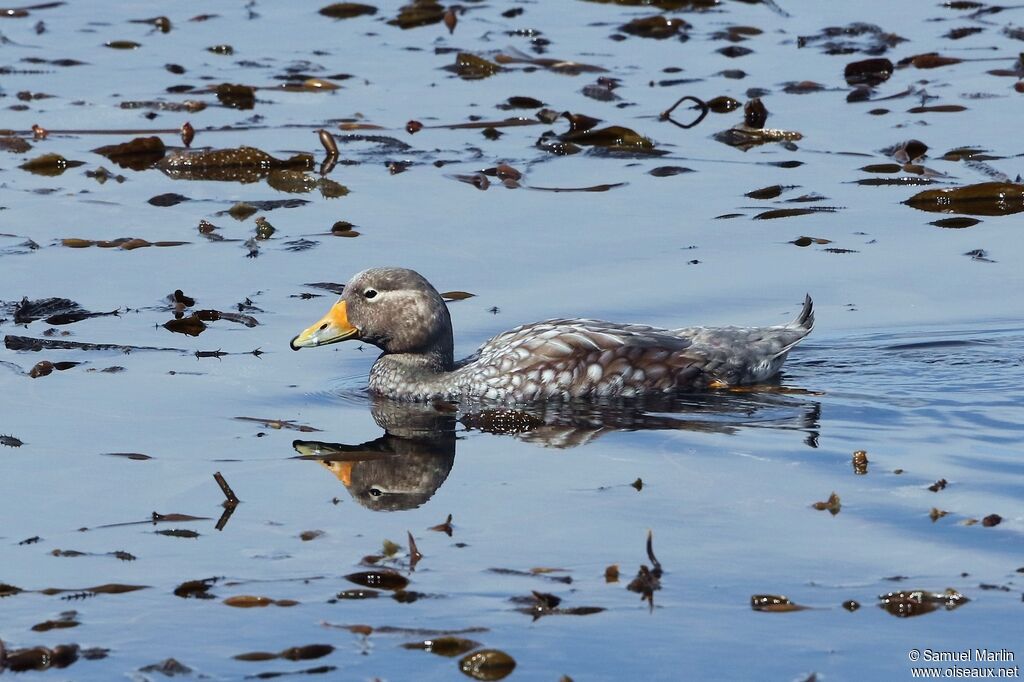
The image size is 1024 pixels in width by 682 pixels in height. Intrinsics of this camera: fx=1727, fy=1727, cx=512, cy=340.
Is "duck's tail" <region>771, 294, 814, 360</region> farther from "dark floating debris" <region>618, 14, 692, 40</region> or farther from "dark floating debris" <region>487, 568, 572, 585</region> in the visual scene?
"dark floating debris" <region>618, 14, 692, 40</region>

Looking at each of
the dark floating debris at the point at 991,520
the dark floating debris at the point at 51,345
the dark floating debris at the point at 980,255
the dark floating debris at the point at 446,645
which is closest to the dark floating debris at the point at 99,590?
the dark floating debris at the point at 446,645

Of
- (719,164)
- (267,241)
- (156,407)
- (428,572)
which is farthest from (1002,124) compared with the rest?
(428,572)

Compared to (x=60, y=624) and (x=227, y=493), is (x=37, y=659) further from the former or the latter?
(x=227, y=493)

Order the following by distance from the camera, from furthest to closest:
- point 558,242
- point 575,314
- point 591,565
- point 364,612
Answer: point 558,242 → point 575,314 → point 591,565 → point 364,612

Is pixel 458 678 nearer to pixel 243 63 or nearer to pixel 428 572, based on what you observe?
pixel 428 572

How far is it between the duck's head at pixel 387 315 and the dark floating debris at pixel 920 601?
13.3 ft

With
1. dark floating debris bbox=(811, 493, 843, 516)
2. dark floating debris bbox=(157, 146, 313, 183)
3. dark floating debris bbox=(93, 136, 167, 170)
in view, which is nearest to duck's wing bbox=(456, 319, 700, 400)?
dark floating debris bbox=(811, 493, 843, 516)

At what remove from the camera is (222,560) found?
655 cm

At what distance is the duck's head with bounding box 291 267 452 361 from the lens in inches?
369

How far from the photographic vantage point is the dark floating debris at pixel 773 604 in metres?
5.94

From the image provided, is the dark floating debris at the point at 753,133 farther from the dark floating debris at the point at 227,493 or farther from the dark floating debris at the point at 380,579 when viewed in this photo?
the dark floating debris at the point at 380,579

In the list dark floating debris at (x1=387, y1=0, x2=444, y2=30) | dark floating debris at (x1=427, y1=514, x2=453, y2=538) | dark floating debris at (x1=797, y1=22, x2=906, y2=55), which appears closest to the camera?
dark floating debris at (x1=427, y1=514, x2=453, y2=538)

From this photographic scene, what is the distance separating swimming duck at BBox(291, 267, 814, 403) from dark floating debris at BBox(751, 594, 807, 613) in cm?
330

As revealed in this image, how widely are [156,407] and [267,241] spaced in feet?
10.2
